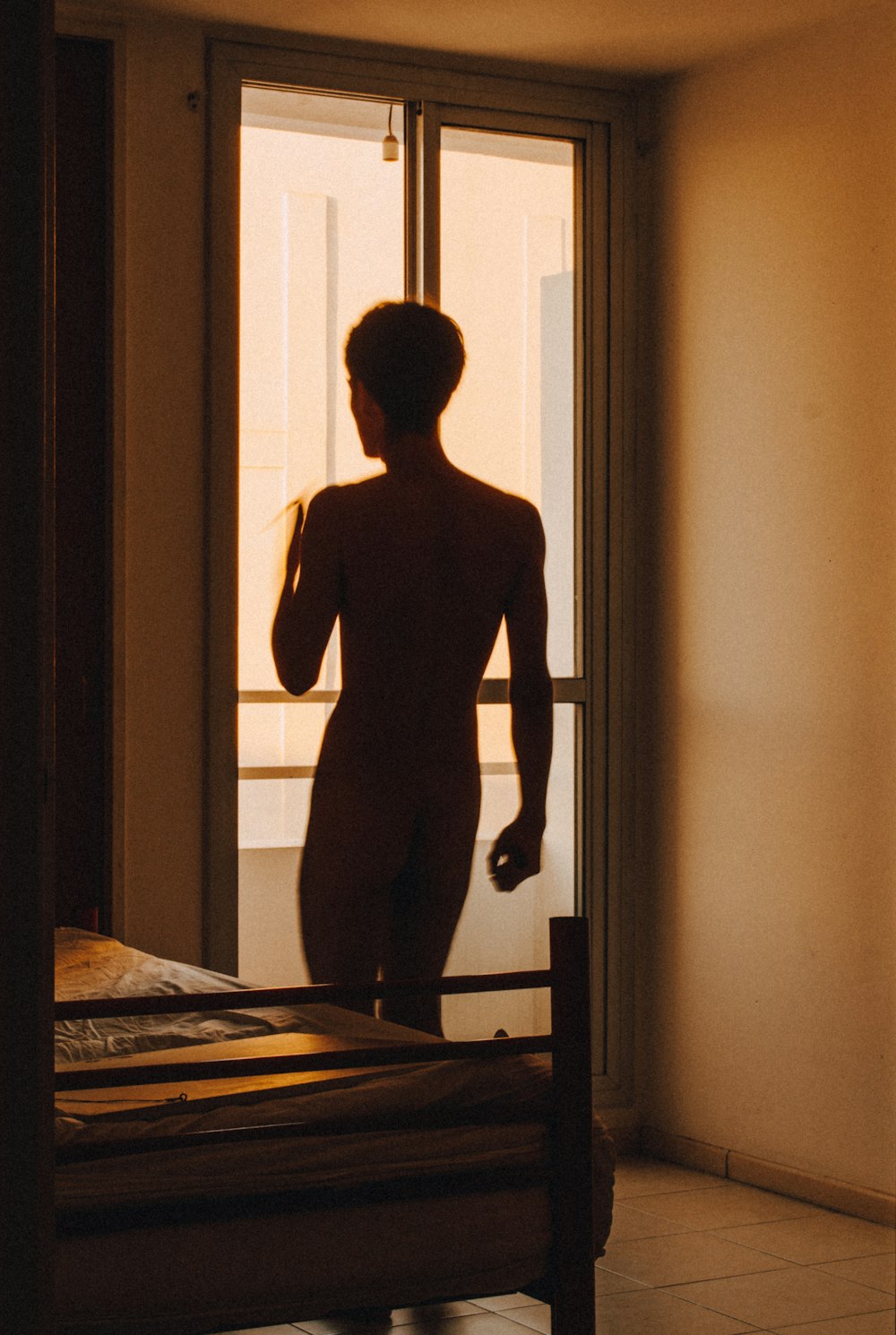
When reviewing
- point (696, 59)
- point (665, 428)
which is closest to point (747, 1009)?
point (665, 428)

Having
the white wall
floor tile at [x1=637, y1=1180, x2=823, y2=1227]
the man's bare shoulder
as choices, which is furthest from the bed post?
the white wall

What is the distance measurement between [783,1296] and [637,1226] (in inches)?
20.6

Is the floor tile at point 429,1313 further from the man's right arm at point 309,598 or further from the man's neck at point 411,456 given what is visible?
the man's neck at point 411,456

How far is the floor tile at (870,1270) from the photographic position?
3045 millimetres

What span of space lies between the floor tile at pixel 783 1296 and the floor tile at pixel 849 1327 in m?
0.02

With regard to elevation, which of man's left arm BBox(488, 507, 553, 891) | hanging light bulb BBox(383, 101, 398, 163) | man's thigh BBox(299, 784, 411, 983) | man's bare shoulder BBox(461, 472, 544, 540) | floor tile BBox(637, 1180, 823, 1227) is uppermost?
hanging light bulb BBox(383, 101, 398, 163)

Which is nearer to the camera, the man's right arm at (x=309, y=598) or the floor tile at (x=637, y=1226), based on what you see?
the man's right arm at (x=309, y=598)

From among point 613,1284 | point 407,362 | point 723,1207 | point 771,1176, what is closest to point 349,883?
point 407,362

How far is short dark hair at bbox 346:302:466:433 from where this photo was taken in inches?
96.8

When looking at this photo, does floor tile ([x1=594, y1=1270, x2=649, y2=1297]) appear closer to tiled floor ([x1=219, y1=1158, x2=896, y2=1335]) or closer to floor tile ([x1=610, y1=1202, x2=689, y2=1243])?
tiled floor ([x1=219, y1=1158, x2=896, y2=1335])

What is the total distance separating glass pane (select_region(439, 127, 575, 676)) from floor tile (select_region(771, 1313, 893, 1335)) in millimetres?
1735

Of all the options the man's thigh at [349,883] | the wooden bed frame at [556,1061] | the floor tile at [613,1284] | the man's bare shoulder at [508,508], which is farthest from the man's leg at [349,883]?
the floor tile at [613,1284]

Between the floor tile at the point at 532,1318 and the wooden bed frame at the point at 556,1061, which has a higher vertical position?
the wooden bed frame at the point at 556,1061

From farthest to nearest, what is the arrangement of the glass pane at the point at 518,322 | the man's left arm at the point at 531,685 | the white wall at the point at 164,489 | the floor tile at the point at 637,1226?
the glass pane at the point at 518,322 < the white wall at the point at 164,489 < the floor tile at the point at 637,1226 < the man's left arm at the point at 531,685
